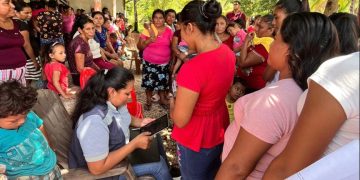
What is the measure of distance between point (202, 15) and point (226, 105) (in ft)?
2.12

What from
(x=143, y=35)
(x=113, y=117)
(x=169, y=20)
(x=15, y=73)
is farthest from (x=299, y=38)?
(x=169, y=20)

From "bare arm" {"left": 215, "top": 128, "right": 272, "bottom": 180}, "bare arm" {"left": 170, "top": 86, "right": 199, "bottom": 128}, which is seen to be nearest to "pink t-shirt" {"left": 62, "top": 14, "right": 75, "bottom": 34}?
"bare arm" {"left": 170, "top": 86, "right": 199, "bottom": 128}

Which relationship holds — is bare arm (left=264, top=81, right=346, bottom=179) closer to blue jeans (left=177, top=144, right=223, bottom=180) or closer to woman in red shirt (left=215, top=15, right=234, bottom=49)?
blue jeans (left=177, top=144, right=223, bottom=180)

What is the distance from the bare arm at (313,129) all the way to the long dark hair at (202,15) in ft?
3.16

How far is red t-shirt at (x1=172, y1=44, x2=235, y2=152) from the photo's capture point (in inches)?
62.6

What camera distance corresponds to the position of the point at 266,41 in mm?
2852

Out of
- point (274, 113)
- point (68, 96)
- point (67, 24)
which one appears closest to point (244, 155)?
point (274, 113)

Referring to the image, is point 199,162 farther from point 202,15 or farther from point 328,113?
point 328,113

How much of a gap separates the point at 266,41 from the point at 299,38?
1810mm

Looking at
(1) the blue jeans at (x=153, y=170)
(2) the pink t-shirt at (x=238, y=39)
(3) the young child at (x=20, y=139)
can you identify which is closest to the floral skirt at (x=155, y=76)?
(2) the pink t-shirt at (x=238, y=39)

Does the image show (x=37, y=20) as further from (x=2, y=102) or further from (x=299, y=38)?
(x=299, y=38)

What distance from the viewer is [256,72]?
2.93 meters

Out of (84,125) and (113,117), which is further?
(113,117)

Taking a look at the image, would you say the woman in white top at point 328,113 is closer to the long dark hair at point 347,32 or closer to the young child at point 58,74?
the long dark hair at point 347,32
